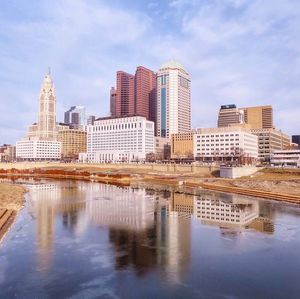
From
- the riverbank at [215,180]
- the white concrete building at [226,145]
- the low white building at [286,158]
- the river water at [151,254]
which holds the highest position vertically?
the white concrete building at [226,145]

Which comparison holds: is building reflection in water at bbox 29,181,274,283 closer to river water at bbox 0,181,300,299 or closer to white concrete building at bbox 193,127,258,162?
river water at bbox 0,181,300,299

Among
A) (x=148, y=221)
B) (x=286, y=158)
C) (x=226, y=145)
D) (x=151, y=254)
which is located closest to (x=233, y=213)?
(x=148, y=221)

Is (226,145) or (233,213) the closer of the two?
(233,213)

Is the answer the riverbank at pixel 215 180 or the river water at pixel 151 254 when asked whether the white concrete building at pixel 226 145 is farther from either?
the river water at pixel 151 254

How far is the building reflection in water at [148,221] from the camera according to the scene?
111 ft

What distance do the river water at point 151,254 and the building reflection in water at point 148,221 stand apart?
125 millimetres

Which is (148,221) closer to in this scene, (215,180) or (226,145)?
(215,180)

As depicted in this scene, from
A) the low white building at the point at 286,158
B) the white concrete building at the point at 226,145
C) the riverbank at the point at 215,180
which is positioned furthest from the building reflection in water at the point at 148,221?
the low white building at the point at 286,158

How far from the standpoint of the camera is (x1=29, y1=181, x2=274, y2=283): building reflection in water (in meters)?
33.7

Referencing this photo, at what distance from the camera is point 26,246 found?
37.5m

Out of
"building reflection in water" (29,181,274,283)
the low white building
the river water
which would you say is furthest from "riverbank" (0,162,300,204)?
the low white building

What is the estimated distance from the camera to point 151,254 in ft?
115

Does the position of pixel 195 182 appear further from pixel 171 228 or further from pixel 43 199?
pixel 171 228

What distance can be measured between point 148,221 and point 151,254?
56.2 feet
